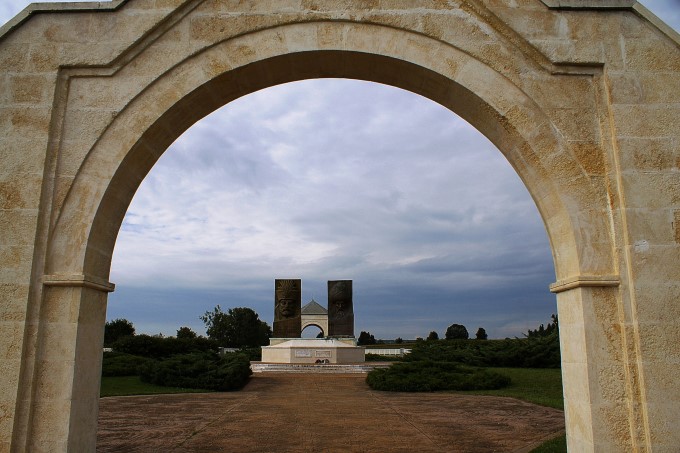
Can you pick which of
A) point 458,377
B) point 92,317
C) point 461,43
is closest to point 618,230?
point 461,43

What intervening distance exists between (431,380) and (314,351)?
39.0ft

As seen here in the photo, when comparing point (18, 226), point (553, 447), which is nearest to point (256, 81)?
point (18, 226)

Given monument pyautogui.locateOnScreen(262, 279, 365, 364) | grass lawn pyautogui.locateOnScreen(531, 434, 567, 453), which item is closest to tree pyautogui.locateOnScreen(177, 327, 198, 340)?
monument pyautogui.locateOnScreen(262, 279, 365, 364)

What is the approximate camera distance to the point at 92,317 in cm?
509

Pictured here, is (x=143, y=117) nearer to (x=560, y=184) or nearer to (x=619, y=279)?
(x=560, y=184)

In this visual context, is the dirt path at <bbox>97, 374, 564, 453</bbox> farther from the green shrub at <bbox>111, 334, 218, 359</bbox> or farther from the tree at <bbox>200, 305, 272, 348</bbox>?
the tree at <bbox>200, 305, 272, 348</bbox>

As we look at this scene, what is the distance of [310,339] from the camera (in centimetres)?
2745

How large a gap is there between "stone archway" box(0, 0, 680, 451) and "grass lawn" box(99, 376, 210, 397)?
10037mm

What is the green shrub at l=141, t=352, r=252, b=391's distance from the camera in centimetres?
1504

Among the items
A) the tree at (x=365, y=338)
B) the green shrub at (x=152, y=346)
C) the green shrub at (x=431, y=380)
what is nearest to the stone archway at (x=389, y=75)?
the green shrub at (x=431, y=380)

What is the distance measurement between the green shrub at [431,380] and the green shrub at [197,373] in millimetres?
4195

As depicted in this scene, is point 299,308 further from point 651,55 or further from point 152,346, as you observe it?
point 651,55

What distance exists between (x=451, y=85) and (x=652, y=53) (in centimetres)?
201

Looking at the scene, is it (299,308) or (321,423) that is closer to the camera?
(321,423)
